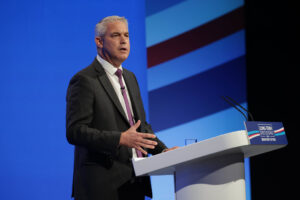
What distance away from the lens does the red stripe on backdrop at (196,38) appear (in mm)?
3492

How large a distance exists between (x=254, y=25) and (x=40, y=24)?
2.10m

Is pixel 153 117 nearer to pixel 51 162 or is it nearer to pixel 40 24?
pixel 51 162

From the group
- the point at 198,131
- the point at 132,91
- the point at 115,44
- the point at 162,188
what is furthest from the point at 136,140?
the point at 198,131

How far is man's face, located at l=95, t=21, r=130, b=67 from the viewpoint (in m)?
2.02

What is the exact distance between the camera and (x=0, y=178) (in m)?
2.71

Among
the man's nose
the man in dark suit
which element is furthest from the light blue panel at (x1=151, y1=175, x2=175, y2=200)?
the man's nose

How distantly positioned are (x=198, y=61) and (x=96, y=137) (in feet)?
7.02

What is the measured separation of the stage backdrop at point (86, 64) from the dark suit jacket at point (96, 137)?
106cm

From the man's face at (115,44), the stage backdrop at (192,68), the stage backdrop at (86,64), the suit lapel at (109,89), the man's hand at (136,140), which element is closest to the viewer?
the man's hand at (136,140)

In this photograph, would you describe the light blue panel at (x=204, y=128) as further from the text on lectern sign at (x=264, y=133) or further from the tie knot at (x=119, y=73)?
the text on lectern sign at (x=264, y=133)

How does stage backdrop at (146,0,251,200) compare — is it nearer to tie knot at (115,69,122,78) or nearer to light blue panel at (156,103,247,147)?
light blue panel at (156,103,247,147)

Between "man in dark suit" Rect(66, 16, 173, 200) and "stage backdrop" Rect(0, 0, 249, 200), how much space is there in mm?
1042

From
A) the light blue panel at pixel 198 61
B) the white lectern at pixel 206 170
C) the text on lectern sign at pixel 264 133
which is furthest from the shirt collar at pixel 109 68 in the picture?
the light blue panel at pixel 198 61

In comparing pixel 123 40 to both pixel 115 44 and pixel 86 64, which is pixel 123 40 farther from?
pixel 86 64
